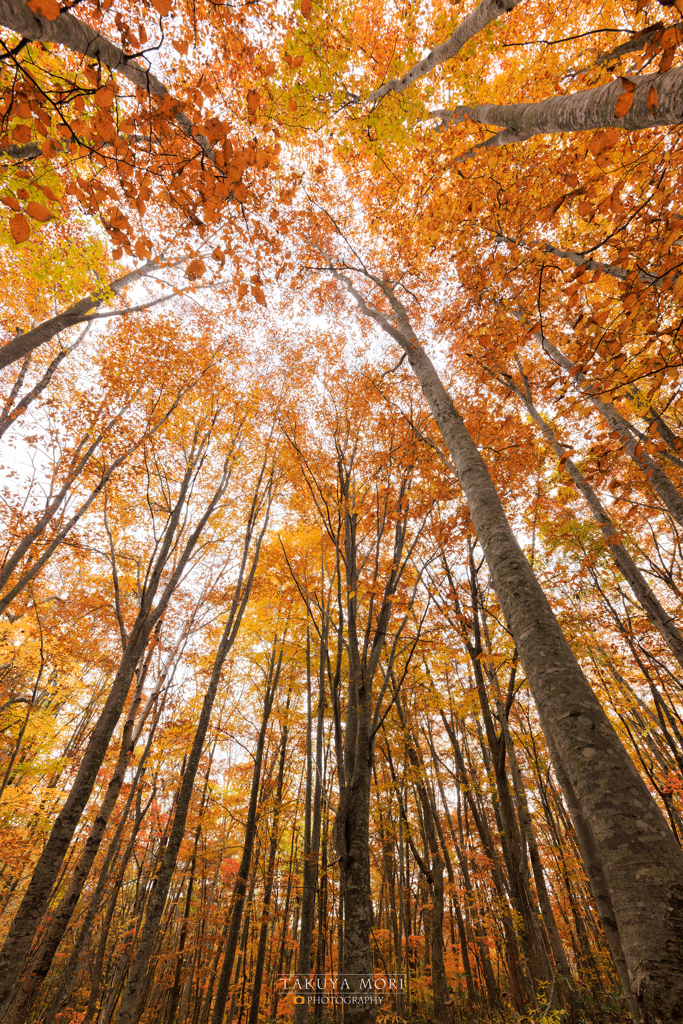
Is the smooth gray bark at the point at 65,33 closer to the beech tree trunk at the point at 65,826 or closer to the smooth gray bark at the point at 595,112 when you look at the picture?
the smooth gray bark at the point at 595,112

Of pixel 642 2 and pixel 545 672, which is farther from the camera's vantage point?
pixel 642 2

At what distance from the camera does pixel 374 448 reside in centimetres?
760

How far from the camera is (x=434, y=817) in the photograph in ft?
30.9

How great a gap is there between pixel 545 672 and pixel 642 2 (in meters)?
6.56

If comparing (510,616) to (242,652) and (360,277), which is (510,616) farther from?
(242,652)

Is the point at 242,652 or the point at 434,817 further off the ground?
the point at 242,652

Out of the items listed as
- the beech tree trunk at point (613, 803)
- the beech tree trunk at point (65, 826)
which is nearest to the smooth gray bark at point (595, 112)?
the beech tree trunk at point (613, 803)

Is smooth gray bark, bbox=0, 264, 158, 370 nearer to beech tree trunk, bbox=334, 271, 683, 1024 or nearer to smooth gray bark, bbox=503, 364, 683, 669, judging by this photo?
beech tree trunk, bbox=334, 271, 683, 1024

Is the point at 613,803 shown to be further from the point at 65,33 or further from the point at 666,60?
the point at 65,33

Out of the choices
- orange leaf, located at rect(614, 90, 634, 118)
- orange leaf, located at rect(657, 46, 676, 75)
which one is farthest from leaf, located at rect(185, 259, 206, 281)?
orange leaf, located at rect(657, 46, 676, 75)

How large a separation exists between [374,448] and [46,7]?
20.1 feet

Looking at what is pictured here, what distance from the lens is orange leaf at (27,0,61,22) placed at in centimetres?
226

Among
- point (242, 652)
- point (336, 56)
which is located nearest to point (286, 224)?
point (336, 56)

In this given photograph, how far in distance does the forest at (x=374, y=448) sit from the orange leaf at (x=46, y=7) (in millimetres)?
21
